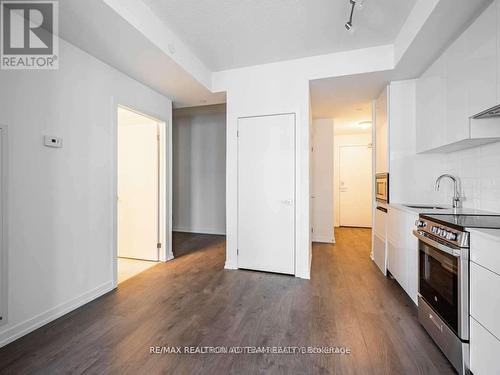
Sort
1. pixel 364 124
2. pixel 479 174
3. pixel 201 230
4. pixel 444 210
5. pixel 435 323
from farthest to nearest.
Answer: pixel 201 230 → pixel 364 124 → pixel 444 210 → pixel 479 174 → pixel 435 323

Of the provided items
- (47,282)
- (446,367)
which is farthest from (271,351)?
(47,282)

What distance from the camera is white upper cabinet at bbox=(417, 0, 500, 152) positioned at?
1588 millimetres

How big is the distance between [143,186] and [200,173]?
214cm

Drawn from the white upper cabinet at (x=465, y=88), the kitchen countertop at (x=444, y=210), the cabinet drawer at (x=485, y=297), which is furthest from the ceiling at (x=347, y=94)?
the cabinet drawer at (x=485, y=297)

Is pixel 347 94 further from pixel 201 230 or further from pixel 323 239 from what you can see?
pixel 201 230

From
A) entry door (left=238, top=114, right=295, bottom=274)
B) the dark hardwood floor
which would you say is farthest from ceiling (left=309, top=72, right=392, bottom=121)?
the dark hardwood floor

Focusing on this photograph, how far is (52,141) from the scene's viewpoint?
2.01 metres

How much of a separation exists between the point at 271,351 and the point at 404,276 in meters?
1.60

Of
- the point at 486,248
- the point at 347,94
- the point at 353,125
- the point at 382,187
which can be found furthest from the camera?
the point at 353,125

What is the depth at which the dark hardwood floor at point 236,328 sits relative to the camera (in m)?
1.52

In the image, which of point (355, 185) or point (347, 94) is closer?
point (347, 94)

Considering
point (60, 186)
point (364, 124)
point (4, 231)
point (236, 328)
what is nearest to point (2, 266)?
point (4, 231)

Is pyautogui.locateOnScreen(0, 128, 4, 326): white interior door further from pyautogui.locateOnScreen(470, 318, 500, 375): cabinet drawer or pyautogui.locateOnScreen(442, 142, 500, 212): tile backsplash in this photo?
pyautogui.locateOnScreen(442, 142, 500, 212): tile backsplash

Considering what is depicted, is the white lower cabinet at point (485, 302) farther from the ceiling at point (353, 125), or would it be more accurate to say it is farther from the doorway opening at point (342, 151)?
the ceiling at point (353, 125)
